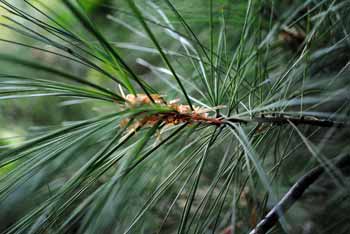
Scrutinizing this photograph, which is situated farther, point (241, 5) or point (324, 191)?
point (324, 191)

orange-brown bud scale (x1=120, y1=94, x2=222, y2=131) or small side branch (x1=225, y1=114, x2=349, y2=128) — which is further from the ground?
orange-brown bud scale (x1=120, y1=94, x2=222, y2=131)

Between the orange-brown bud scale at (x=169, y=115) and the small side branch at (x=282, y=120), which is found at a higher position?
the orange-brown bud scale at (x=169, y=115)

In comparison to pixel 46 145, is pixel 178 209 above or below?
below

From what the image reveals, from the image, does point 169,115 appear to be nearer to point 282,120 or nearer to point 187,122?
point 187,122

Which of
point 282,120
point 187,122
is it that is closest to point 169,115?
point 187,122

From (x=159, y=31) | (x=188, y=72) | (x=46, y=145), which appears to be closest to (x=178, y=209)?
(x=188, y=72)

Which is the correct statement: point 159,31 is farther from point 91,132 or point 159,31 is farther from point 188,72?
point 91,132

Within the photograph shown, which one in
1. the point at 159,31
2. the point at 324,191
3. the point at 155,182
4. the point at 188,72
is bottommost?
the point at 324,191

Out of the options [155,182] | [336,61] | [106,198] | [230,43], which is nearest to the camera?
[106,198]

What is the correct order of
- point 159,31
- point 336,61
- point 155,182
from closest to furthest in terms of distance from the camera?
point 155,182, point 336,61, point 159,31
